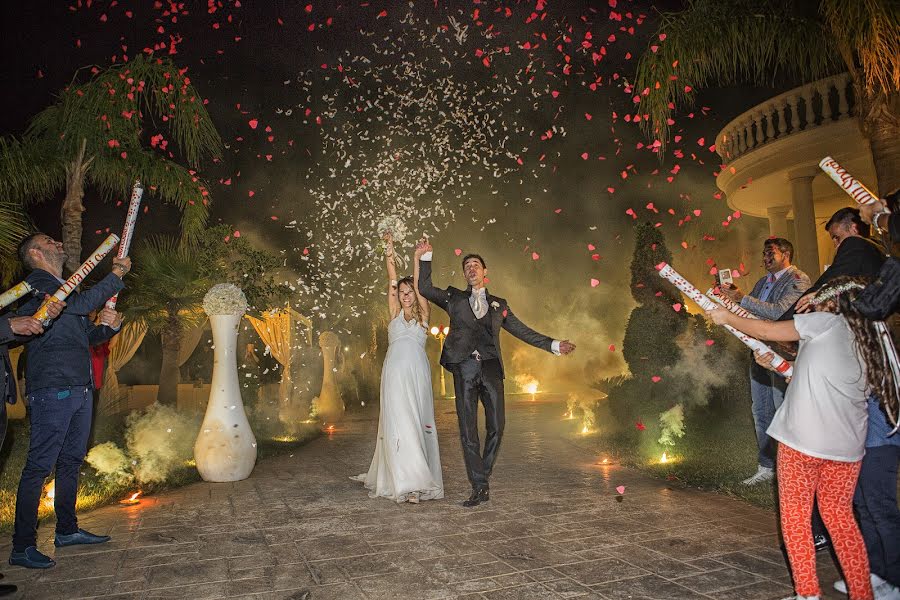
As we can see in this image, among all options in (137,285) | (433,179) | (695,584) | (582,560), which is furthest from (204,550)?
(137,285)

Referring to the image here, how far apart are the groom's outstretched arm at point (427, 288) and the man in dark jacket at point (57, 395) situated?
295 cm

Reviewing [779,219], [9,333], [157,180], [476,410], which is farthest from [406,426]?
[779,219]

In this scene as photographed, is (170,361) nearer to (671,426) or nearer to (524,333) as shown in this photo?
(524,333)

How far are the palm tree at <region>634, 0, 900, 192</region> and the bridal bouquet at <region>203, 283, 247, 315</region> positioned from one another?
638 cm

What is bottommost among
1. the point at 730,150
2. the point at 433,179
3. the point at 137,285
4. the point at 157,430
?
the point at 157,430

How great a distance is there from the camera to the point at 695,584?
3.96 metres

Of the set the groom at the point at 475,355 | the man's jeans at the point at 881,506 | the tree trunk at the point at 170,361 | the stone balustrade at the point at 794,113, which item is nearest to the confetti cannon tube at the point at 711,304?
the man's jeans at the point at 881,506

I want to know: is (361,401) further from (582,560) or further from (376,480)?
(582,560)

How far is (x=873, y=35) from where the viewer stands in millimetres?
6539

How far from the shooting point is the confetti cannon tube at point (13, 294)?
4383 millimetres

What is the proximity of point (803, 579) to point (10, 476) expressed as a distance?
10248mm

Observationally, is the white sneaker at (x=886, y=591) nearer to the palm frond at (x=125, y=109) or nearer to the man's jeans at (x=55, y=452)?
the man's jeans at (x=55, y=452)

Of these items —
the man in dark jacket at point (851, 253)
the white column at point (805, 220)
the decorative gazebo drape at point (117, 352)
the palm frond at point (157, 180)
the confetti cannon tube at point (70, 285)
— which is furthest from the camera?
the decorative gazebo drape at point (117, 352)

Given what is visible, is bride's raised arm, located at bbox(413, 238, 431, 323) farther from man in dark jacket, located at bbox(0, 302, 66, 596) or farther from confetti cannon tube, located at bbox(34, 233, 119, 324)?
man in dark jacket, located at bbox(0, 302, 66, 596)
